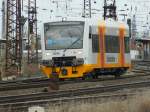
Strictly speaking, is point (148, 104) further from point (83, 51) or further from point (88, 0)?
point (88, 0)

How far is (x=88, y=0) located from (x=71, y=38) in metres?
42.6

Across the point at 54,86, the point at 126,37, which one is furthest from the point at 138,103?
the point at 126,37

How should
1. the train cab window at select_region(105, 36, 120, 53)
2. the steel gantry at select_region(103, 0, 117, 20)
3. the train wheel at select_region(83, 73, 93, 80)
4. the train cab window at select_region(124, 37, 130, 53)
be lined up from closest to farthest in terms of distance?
the train wheel at select_region(83, 73, 93, 80), the train cab window at select_region(105, 36, 120, 53), the train cab window at select_region(124, 37, 130, 53), the steel gantry at select_region(103, 0, 117, 20)

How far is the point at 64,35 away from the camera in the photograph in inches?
985

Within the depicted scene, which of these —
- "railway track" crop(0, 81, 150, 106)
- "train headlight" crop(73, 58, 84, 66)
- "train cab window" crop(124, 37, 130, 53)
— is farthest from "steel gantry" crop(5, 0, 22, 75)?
"railway track" crop(0, 81, 150, 106)

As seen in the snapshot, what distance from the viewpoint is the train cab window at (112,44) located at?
26.8 m

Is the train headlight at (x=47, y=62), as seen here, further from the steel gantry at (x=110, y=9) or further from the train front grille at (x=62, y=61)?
the steel gantry at (x=110, y=9)

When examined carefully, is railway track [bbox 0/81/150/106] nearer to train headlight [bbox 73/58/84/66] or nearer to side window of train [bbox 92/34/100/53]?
train headlight [bbox 73/58/84/66]

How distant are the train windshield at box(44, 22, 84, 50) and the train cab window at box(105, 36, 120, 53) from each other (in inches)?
86.5

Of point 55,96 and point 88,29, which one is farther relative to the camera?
point 88,29

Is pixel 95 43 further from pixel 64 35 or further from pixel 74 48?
pixel 64 35

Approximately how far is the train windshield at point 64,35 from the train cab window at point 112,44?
7.21 feet

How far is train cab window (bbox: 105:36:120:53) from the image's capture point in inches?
1054

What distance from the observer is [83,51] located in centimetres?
2486
